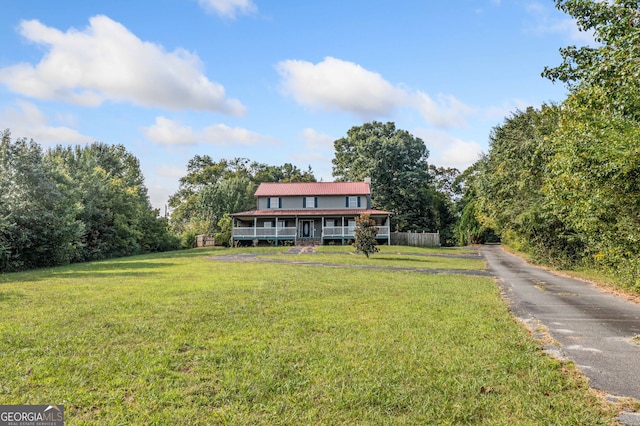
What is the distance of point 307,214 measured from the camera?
3456 centimetres

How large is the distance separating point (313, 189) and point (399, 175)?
479 inches

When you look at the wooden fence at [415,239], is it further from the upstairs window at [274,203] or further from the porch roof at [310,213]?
the upstairs window at [274,203]

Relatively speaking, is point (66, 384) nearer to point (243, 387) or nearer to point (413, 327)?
point (243, 387)

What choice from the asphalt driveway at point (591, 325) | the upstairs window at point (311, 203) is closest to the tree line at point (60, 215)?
the upstairs window at point (311, 203)

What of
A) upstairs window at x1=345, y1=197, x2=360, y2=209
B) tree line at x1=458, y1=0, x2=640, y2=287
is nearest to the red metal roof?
upstairs window at x1=345, y1=197, x2=360, y2=209

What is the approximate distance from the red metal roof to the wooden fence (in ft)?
16.9

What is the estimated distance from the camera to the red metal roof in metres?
37.8

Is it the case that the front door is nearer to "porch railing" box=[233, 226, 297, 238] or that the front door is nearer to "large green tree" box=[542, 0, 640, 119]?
"porch railing" box=[233, 226, 297, 238]

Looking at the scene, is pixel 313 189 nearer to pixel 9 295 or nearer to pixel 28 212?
pixel 28 212

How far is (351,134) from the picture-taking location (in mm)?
52219

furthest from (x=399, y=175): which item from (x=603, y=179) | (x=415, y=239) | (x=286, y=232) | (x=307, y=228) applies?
(x=603, y=179)

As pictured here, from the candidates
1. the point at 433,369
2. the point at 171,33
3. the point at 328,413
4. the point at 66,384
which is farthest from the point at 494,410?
the point at 171,33

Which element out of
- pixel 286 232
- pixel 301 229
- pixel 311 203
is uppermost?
pixel 311 203

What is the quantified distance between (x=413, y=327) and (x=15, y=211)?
749 inches
